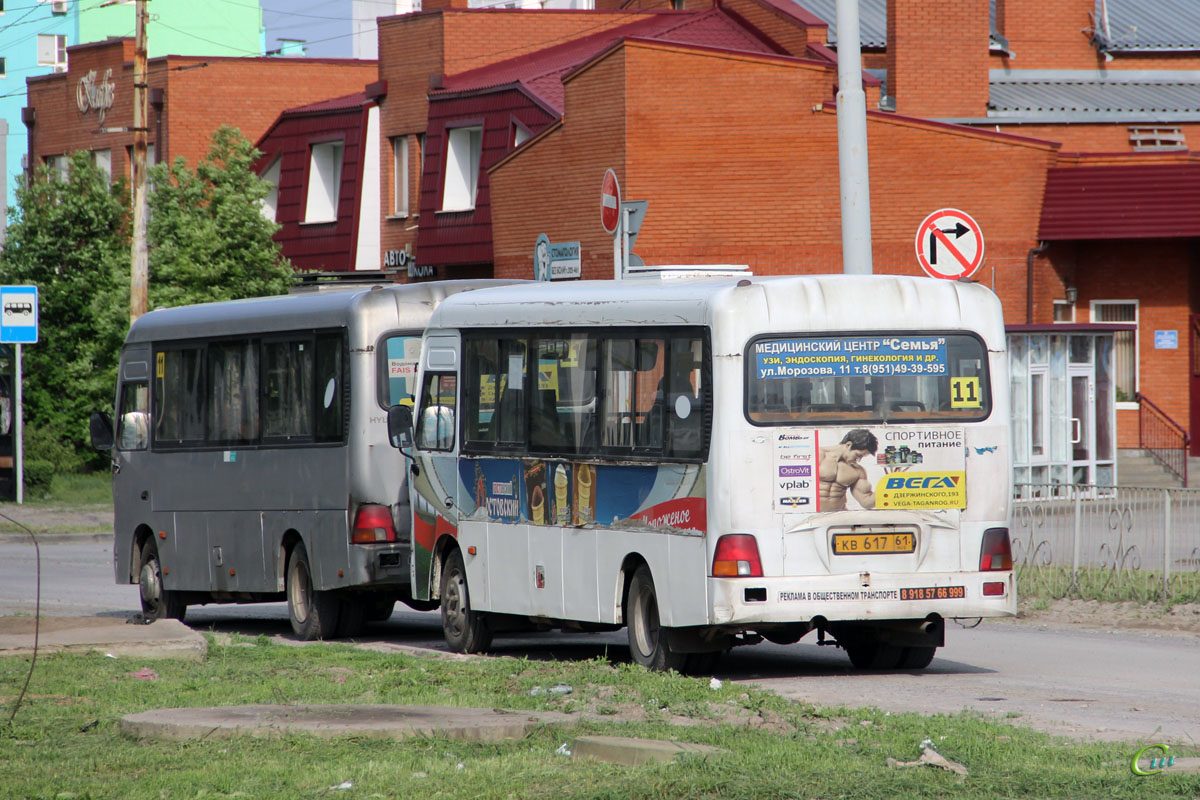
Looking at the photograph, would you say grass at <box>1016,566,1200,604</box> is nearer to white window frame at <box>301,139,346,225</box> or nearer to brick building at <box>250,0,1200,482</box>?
brick building at <box>250,0,1200,482</box>

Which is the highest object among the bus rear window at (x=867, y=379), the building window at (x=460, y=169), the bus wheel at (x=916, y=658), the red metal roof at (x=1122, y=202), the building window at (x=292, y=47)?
the building window at (x=292, y=47)

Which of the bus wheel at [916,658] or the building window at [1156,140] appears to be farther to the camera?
the building window at [1156,140]

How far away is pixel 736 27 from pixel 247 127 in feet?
51.2

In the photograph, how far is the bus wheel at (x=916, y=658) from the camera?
1249 cm

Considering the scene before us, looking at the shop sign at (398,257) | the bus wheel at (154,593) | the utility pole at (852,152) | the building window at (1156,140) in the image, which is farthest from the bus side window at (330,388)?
the shop sign at (398,257)

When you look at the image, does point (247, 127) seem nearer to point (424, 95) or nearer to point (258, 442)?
point (424, 95)

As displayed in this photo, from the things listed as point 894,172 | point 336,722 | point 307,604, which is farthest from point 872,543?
point 894,172

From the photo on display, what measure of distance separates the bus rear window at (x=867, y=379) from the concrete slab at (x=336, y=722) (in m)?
2.90

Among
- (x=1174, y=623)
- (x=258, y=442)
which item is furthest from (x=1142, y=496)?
(x=258, y=442)

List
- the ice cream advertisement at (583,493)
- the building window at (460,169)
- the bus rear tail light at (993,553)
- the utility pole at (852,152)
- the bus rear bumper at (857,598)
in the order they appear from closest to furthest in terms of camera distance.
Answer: the bus rear bumper at (857,598)
the ice cream advertisement at (583,493)
the bus rear tail light at (993,553)
the utility pole at (852,152)
the building window at (460,169)

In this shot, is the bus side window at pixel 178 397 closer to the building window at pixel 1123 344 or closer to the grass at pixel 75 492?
the grass at pixel 75 492

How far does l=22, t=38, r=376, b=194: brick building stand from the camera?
49562mm

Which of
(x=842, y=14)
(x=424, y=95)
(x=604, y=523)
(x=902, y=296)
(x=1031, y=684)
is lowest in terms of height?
(x=1031, y=684)

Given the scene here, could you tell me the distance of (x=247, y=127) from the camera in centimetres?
5044
